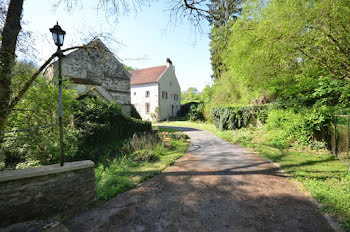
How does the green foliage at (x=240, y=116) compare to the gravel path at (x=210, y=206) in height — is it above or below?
above

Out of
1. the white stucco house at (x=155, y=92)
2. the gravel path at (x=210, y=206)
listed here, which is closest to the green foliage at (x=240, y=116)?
the gravel path at (x=210, y=206)

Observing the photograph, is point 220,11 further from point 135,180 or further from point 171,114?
point 171,114

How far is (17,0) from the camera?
4.33 metres

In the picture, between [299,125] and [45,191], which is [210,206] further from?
[299,125]

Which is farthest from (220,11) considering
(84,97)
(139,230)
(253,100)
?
(253,100)

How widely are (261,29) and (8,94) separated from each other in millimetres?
9866

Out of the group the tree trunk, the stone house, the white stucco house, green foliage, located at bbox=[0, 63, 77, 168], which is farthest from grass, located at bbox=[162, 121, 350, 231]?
the white stucco house

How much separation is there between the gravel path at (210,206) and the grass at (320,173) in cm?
32

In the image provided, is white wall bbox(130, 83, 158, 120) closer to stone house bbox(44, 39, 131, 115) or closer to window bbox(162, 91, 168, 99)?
window bbox(162, 91, 168, 99)

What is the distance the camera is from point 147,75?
29.9 metres

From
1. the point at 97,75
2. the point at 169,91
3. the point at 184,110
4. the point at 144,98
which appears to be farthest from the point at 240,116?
the point at 144,98

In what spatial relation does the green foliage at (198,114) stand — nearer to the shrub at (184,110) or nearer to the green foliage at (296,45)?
the shrub at (184,110)

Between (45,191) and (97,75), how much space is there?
12.7 m

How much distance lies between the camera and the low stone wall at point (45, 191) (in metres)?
2.95
